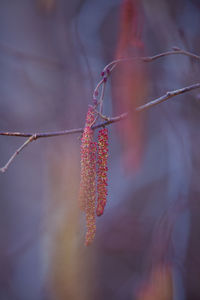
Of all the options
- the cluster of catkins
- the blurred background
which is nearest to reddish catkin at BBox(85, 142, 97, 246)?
the cluster of catkins

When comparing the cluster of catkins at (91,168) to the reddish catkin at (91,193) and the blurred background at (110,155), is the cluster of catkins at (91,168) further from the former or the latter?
the blurred background at (110,155)

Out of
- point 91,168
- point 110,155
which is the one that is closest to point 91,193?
point 91,168

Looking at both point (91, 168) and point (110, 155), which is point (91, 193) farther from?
point (110, 155)

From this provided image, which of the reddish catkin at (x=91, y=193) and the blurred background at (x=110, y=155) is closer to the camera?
the reddish catkin at (x=91, y=193)

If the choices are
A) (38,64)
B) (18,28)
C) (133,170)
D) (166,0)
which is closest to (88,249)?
(133,170)

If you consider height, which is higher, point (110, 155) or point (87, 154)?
point (110, 155)

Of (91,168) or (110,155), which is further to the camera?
(110,155)

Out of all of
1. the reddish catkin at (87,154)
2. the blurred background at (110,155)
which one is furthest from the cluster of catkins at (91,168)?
the blurred background at (110,155)

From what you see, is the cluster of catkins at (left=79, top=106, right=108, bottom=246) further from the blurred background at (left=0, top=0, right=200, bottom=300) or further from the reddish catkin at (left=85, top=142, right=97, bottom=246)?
the blurred background at (left=0, top=0, right=200, bottom=300)
